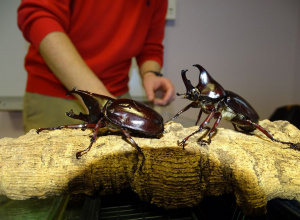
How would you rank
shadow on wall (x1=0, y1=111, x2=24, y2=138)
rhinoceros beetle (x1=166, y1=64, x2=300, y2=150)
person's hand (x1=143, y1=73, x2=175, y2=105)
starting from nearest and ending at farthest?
rhinoceros beetle (x1=166, y1=64, x2=300, y2=150) < person's hand (x1=143, y1=73, x2=175, y2=105) < shadow on wall (x1=0, y1=111, x2=24, y2=138)

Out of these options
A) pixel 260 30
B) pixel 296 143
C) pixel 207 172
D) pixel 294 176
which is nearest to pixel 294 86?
pixel 260 30

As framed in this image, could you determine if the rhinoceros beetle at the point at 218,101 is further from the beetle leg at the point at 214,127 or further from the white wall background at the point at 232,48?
the white wall background at the point at 232,48

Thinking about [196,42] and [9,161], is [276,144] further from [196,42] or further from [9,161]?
[196,42]

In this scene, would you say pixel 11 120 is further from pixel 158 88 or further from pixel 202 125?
pixel 202 125

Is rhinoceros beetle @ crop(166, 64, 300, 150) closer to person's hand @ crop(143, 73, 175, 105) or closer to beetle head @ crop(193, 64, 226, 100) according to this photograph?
beetle head @ crop(193, 64, 226, 100)

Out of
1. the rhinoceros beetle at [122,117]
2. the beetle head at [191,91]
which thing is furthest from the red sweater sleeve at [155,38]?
the rhinoceros beetle at [122,117]

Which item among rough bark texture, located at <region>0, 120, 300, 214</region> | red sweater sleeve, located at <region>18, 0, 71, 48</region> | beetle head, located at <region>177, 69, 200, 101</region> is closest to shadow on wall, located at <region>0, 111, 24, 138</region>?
red sweater sleeve, located at <region>18, 0, 71, 48</region>
